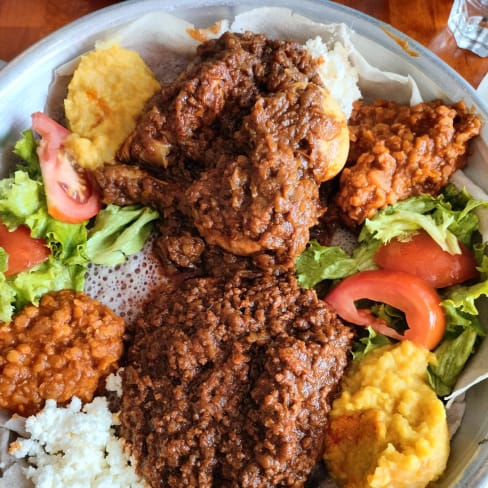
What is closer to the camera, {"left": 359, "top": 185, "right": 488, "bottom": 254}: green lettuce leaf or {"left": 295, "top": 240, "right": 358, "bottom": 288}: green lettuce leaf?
{"left": 359, "top": 185, "right": 488, "bottom": 254}: green lettuce leaf

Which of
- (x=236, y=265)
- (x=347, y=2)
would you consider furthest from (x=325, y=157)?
(x=347, y=2)

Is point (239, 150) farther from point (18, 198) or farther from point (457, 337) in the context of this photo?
point (457, 337)

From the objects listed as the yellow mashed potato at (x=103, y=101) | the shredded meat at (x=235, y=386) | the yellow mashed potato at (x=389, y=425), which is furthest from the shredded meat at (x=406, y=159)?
the yellow mashed potato at (x=103, y=101)

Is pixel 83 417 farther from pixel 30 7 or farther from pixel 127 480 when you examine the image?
pixel 30 7

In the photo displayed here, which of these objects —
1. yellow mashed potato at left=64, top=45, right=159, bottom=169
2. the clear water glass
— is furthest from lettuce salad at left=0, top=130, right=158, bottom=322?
the clear water glass

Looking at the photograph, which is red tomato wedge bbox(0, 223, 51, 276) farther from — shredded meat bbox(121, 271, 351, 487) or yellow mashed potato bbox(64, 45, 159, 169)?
shredded meat bbox(121, 271, 351, 487)

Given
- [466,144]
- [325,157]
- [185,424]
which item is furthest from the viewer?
[466,144]
